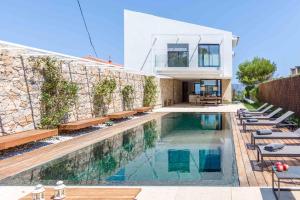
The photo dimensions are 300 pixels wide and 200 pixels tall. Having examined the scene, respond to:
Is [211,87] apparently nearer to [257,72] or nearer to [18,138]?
[257,72]

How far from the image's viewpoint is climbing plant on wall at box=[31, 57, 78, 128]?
10.5m

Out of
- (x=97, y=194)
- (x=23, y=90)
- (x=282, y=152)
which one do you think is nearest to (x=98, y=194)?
(x=97, y=194)

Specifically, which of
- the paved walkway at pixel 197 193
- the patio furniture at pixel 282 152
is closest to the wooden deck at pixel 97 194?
the paved walkway at pixel 197 193

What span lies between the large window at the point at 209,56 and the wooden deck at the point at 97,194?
80.0 feet

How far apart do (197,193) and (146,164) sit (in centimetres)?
250

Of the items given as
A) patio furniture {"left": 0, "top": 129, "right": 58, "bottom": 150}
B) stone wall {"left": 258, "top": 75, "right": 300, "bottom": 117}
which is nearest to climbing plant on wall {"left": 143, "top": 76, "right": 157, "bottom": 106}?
stone wall {"left": 258, "top": 75, "right": 300, "bottom": 117}

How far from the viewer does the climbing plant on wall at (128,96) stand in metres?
18.4

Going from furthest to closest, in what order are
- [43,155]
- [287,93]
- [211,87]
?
[211,87] < [287,93] < [43,155]

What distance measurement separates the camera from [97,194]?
453 cm

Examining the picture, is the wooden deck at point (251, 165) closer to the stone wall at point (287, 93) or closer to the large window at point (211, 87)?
the stone wall at point (287, 93)

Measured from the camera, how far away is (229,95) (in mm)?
32375

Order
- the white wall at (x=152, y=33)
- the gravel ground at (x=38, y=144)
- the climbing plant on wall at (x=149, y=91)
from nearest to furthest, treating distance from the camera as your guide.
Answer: the gravel ground at (x=38, y=144)
the climbing plant on wall at (x=149, y=91)
the white wall at (x=152, y=33)

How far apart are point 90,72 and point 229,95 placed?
20.7m

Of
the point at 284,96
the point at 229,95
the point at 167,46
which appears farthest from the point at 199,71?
the point at 284,96
